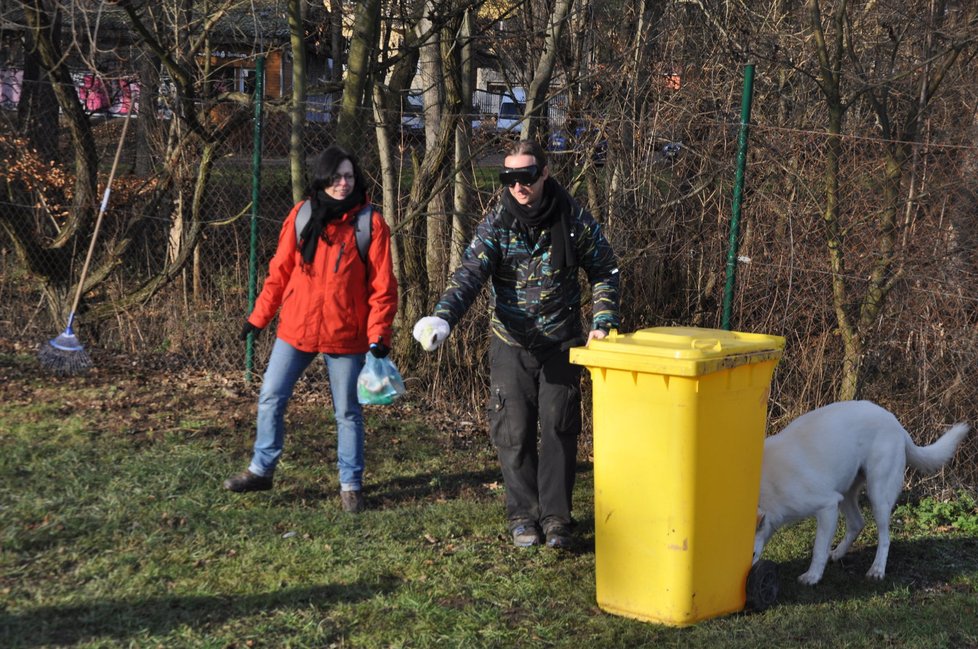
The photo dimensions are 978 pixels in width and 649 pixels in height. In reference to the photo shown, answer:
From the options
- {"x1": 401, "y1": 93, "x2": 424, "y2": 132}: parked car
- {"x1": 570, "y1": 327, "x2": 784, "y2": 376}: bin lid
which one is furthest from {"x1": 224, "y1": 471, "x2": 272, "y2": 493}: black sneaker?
{"x1": 401, "y1": 93, "x2": 424, "y2": 132}: parked car

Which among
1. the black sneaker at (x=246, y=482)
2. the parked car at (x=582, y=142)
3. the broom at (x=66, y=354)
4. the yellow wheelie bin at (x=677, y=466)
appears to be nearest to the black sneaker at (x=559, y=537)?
→ the yellow wheelie bin at (x=677, y=466)

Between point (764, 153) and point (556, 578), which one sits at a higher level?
point (764, 153)

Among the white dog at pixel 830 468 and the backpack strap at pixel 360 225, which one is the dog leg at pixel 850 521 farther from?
the backpack strap at pixel 360 225

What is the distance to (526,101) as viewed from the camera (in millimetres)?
7555

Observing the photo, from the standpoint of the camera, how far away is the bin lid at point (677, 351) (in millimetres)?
3809

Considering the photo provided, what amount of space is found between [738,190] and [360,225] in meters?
2.18

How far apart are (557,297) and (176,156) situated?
15.6 feet

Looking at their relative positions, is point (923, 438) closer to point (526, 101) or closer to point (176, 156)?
point (526, 101)

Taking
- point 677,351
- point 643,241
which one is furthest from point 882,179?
point 677,351

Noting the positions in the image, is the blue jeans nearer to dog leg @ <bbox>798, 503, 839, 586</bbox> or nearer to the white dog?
the white dog

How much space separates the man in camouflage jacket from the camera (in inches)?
184

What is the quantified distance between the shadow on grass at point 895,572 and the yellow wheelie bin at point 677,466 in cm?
51

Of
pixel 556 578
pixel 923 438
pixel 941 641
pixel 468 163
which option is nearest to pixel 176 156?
pixel 468 163

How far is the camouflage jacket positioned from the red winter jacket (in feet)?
1.59
